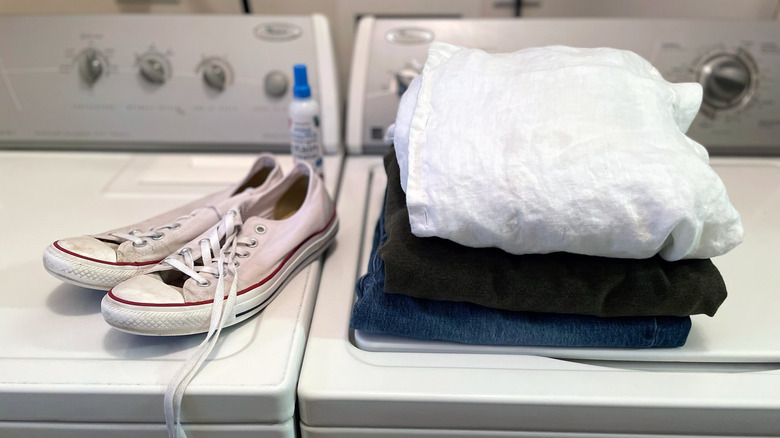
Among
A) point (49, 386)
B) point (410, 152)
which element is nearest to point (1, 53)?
point (49, 386)

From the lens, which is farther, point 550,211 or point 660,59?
point 660,59

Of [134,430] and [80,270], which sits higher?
A: [80,270]

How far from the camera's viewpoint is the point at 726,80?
0.94 meters

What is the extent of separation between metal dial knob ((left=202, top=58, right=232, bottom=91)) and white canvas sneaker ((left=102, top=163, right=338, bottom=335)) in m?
0.31

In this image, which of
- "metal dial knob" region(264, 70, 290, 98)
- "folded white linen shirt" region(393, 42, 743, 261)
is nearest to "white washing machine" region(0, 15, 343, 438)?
"metal dial knob" region(264, 70, 290, 98)

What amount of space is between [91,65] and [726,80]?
1.13 meters

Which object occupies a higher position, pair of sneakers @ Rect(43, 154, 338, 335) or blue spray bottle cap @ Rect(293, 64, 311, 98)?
blue spray bottle cap @ Rect(293, 64, 311, 98)

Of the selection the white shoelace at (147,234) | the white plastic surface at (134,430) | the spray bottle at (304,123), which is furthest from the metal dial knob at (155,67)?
→ the white plastic surface at (134,430)

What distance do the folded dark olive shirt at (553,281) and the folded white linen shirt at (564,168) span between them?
0.09 ft

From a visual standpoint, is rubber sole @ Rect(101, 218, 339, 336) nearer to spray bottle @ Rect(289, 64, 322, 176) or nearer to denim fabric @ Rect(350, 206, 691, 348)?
denim fabric @ Rect(350, 206, 691, 348)

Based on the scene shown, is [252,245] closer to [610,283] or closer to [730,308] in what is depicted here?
[610,283]

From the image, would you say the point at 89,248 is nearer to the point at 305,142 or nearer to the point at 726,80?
the point at 305,142

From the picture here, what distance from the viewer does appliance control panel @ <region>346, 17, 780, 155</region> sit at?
0.95 meters

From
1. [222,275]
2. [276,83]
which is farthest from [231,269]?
[276,83]
